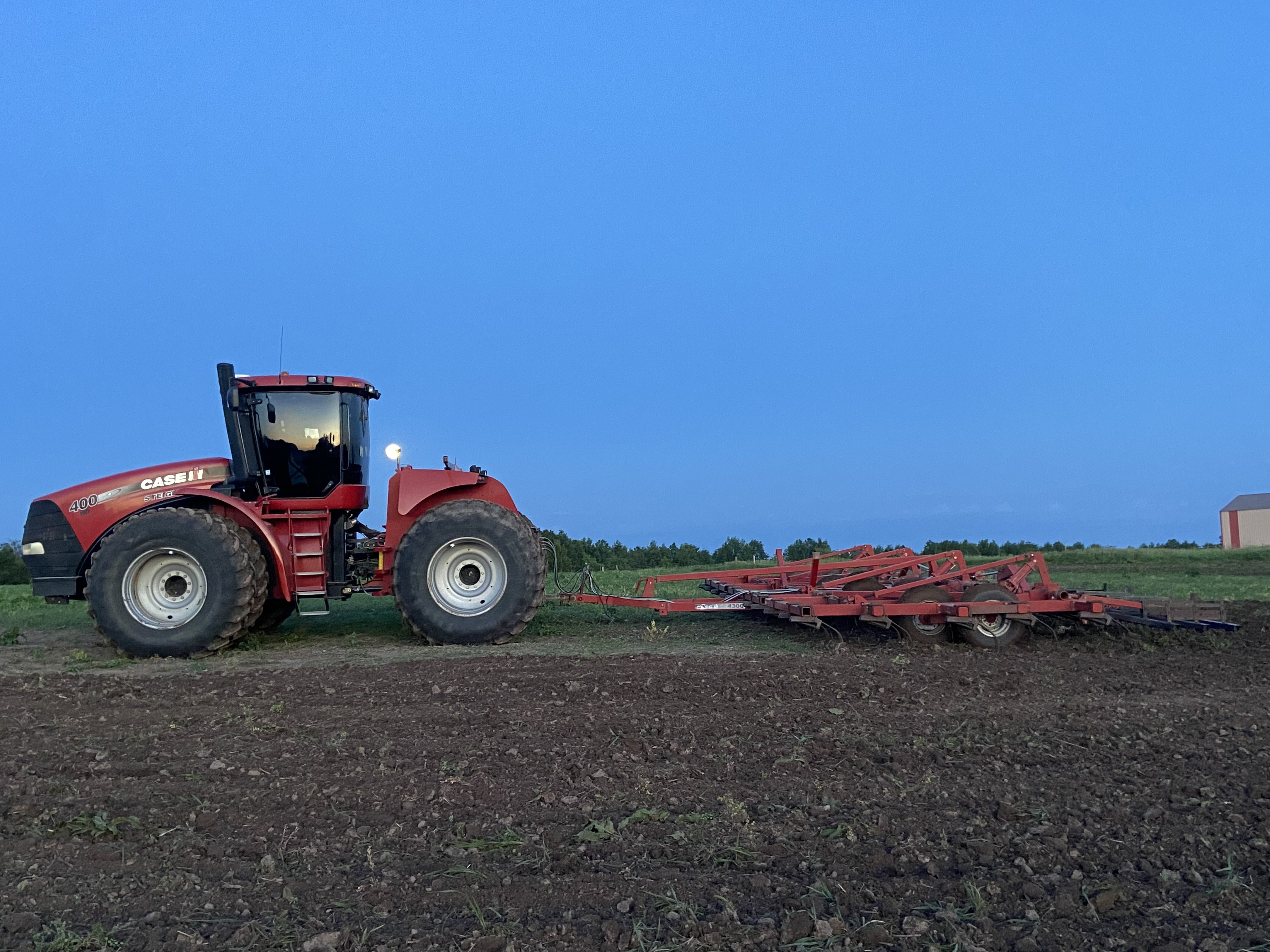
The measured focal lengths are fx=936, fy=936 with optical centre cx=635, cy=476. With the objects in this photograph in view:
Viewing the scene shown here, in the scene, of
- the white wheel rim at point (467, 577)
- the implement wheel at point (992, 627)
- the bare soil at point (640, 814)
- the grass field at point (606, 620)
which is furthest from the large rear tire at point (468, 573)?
the implement wheel at point (992, 627)

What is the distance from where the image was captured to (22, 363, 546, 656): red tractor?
881 cm

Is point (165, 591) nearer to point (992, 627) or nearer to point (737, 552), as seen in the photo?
point (992, 627)

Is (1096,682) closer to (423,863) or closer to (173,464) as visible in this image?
(423,863)

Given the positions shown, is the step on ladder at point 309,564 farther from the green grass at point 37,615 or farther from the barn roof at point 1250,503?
the barn roof at point 1250,503

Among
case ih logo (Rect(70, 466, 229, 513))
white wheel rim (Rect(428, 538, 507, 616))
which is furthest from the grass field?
case ih logo (Rect(70, 466, 229, 513))

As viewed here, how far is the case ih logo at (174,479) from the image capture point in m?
9.47

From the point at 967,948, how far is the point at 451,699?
4122mm

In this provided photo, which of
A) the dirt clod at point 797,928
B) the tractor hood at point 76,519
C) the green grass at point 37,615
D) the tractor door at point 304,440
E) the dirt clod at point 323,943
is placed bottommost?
the dirt clod at point 323,943

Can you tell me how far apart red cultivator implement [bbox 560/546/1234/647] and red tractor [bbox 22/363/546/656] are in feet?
3.58

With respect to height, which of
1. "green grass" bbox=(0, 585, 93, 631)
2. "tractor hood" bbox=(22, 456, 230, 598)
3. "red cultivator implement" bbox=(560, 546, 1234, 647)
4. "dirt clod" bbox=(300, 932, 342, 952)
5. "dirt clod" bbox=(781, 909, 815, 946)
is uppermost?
"tractor hood" bbox=(22, 456, 230, 598)

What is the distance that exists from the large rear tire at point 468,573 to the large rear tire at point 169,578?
4.85 ft

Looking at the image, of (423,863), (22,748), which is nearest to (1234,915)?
(423,863)

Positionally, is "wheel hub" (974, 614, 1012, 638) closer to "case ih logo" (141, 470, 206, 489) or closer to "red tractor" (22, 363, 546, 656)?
"red tractor" (22, 363, 546, 656)

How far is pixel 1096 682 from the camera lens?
6.79 metres
